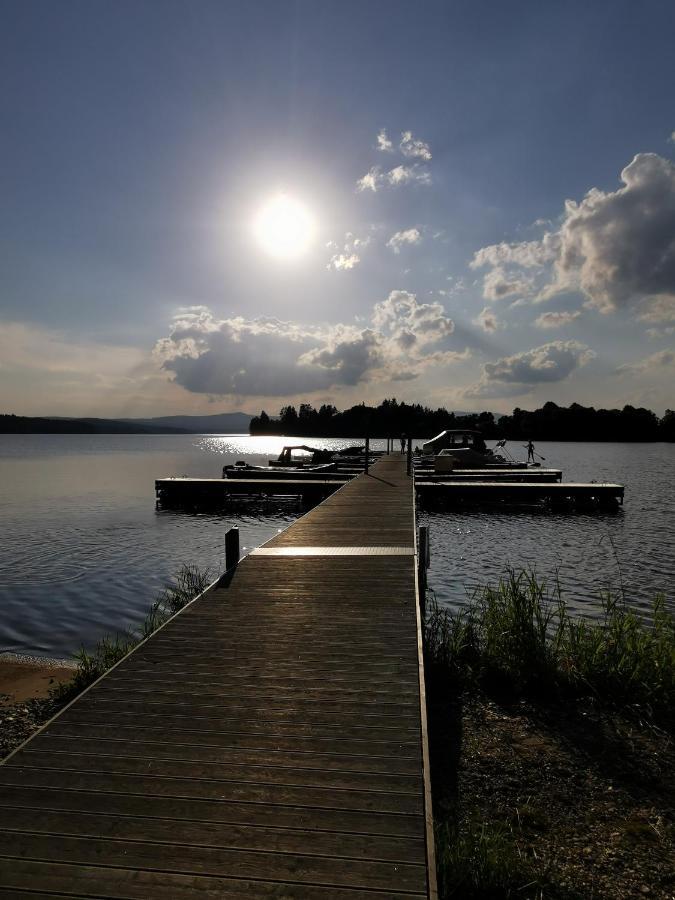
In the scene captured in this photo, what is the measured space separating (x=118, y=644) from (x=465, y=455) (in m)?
31.9

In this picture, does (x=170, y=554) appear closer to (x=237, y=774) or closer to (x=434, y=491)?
(x=434, y=491)

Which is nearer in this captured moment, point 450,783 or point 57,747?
point 57,747

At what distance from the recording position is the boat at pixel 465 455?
3163 cm

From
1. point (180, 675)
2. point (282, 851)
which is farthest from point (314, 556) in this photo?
point (282, 851)

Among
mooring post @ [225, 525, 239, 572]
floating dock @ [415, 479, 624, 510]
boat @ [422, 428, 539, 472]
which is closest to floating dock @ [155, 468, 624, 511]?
floating dock @ [415, 479, 624, 510]

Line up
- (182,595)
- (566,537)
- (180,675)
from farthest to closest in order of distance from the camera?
(566,537)
(182,595)
(180,675)

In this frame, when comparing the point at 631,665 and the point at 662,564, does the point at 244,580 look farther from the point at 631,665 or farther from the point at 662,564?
the point at 662,564

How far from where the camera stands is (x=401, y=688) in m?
4.36

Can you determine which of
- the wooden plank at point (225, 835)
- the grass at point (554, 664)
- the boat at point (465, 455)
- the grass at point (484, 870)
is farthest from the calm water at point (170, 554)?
the boat at point (465, 455)

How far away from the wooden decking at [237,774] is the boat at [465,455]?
26.2 metres

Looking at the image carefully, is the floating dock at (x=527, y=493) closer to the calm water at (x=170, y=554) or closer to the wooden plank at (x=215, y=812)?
the calm water at (x=170, y=554)

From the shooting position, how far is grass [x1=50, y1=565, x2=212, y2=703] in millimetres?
6656

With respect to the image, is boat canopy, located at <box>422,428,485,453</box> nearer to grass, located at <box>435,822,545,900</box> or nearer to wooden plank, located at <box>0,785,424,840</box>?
grass, located at <box>435,822,545,900</box>

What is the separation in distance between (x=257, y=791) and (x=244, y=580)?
180 inches
